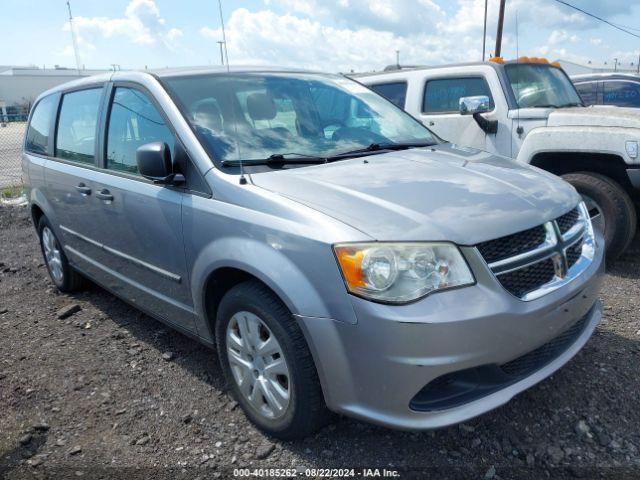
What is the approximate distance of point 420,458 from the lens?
2447mm

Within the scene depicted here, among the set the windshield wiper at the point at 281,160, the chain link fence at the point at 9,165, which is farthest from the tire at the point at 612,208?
the chain link fence at the point at 9,165

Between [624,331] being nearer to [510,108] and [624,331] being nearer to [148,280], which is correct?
[510,108]

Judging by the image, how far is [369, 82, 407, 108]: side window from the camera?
20.9 ft

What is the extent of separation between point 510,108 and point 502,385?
3.86 m

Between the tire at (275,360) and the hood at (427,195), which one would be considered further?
the tire at (275,360)

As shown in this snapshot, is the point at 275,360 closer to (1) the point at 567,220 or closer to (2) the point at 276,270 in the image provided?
(2) the point at 276,270

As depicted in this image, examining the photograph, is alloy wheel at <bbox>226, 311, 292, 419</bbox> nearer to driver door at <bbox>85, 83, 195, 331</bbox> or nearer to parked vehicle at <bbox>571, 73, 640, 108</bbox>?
driver door at <bbox>85, 83, 195, 331</bbox>

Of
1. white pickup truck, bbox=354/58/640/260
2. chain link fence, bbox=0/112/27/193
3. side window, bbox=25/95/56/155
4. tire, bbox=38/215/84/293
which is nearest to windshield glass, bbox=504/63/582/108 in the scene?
white pickup truck, bbox=354/58/640/260

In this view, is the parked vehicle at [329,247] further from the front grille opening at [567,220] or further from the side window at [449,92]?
the side window at [449,92]

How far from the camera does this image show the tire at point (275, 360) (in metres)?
2.29

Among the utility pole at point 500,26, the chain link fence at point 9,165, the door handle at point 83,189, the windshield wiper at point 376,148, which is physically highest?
the utility pole at point 500,26

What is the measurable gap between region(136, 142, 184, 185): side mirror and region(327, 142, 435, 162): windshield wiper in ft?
2.73

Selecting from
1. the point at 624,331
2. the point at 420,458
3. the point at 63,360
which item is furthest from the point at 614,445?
the point at 63,360

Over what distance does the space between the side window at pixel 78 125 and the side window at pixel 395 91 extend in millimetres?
3457
